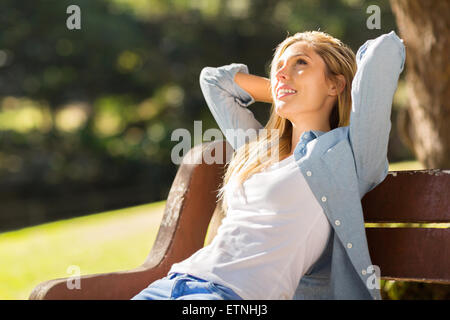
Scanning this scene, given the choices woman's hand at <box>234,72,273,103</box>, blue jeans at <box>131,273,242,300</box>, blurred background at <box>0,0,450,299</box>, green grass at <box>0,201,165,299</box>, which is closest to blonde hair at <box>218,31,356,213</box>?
woman's hand at <box>234,72,273,103</box>

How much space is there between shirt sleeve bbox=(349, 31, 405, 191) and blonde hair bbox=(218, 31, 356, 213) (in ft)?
0.77

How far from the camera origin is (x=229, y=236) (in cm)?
198

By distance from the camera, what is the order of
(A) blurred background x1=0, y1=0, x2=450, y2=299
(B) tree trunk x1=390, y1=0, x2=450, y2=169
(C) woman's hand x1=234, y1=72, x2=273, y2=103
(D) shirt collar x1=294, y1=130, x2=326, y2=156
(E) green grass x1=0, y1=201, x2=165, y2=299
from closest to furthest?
(D) shirt collar x1=294, y1=130, x2=326, y2=156 < (C) woman's hand x1=234, y1=72, x2=273, y2=103 < (B) tree trunk x1=390, y1=0, x2=450, y2=169 < (E) green grass x1=0, y1=201, x2=165, y2=299 < (A) blurred background x1=0, y1=0, x2=450, y2=299

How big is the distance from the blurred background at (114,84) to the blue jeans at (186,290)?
406 inches

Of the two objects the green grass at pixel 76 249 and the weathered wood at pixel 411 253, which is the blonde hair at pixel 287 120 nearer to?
the weathered wood at pixel 411 253

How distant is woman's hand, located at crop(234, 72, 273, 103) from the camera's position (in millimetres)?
2498

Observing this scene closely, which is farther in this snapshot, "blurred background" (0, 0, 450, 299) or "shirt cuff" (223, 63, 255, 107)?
"blurred background" (0, 0, 450, 299)

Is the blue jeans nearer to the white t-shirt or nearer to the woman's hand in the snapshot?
the white t-shirt

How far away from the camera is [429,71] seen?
3441mm

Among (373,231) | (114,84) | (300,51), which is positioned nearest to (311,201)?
(373,231)

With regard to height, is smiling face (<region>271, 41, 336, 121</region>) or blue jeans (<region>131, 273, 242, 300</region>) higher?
smiling face (<region>271, 41, 336, 121</region>)

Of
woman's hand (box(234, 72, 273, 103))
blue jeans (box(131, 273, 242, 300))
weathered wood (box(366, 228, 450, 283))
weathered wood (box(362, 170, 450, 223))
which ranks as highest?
woman's hand (box(234, 72, 273, 103))

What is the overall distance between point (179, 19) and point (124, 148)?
3550 millimetres
